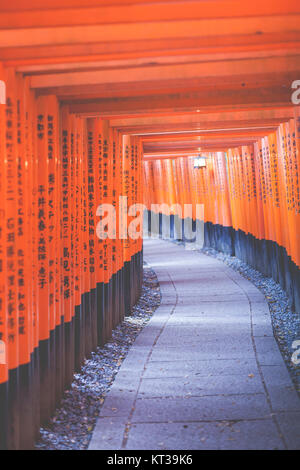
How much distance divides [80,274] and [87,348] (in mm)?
1085

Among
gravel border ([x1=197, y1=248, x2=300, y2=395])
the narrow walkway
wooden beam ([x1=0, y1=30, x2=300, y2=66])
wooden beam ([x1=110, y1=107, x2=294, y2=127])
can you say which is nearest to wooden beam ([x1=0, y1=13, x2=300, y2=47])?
wooden beam ([x1=0, y1=30, x2=300, y2=66])

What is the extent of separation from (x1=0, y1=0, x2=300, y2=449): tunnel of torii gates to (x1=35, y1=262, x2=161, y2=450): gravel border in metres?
0.14

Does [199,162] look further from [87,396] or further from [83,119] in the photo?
[87,396]

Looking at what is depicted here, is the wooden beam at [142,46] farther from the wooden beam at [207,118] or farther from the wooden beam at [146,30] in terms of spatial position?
the wooden beam at [207,118]

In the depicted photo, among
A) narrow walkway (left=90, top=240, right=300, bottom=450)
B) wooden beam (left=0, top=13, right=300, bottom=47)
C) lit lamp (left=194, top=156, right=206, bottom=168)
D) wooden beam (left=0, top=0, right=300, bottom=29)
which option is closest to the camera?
wooden beam (left=0, top=0, right=300, bottom=29)

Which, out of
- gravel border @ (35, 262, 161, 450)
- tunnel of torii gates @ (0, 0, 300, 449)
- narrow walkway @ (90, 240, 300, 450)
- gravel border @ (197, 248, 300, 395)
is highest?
tunnel of torii gates @ (0, 0, 300, 449)

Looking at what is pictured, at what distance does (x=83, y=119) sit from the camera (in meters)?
7.48

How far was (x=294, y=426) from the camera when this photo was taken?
16.0 ft

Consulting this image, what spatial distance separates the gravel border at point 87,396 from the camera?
4934 mm

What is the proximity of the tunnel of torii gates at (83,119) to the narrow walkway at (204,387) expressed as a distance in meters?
0.70

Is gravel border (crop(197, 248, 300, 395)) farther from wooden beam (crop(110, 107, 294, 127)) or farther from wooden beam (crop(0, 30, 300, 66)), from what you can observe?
wooden beam (crop(0, 30, 300, 66))

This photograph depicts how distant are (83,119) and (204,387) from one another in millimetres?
3669

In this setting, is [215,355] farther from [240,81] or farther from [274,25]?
[274,25]

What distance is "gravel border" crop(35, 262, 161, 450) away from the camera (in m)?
4.93
